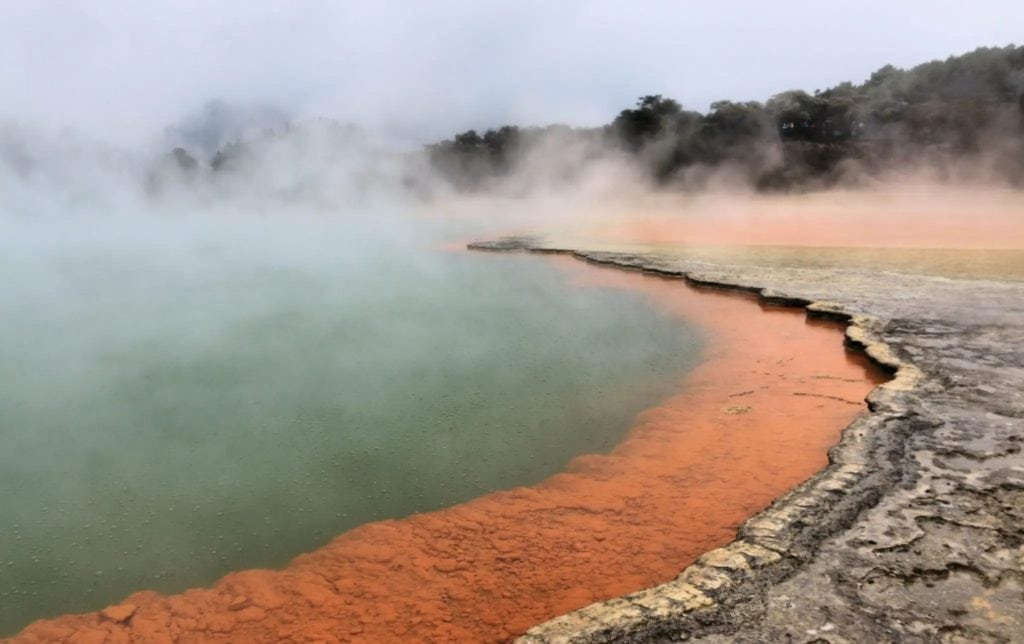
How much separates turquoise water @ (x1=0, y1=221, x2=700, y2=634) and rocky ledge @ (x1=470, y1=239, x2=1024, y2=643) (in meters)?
1.30

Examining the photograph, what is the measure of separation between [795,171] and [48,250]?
1943 centimetres

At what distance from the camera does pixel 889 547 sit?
94.7 inches

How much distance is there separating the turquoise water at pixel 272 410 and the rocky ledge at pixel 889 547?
130 centimetres

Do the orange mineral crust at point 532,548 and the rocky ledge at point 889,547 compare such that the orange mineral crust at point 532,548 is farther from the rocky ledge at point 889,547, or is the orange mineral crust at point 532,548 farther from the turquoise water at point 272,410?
the rocky ledge at point 889,547

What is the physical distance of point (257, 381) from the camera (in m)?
5.00

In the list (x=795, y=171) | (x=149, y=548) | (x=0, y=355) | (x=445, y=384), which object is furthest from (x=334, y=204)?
(x=149, y=548)

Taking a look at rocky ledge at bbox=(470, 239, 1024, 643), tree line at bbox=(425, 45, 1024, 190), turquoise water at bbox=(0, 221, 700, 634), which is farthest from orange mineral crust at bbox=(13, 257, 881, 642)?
tree line at bbox=(425, 45, 1024, 190)

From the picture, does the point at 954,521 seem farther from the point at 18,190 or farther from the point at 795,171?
the point at 18,190

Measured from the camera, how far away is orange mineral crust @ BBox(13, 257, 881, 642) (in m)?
2.47

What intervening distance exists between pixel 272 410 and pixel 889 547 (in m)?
3.62

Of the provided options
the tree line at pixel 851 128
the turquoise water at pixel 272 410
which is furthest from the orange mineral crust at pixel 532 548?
the tree line at pixel 851 128

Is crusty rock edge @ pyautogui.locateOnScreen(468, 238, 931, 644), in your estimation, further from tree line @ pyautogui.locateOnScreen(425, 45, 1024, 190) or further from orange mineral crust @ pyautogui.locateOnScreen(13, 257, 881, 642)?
tree line @ pyautogui.locateOnScreen(425, 45, 1024, 190)

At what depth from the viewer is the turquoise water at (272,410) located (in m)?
3.04

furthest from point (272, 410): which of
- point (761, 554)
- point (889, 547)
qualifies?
point (889, 547)
